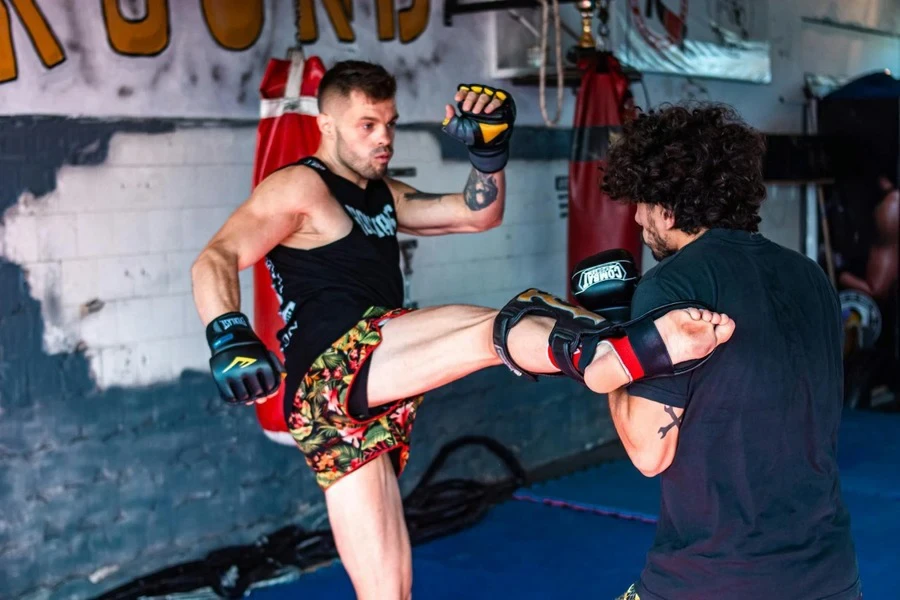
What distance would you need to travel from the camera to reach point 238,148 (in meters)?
3.71

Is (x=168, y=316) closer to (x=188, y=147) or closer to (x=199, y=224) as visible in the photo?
(x=199, y=224)

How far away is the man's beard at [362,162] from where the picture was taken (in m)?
2.74

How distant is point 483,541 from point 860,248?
12.0 ft

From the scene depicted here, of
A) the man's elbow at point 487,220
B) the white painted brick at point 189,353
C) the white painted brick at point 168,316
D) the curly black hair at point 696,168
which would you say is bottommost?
the white painted brick at point 189,353

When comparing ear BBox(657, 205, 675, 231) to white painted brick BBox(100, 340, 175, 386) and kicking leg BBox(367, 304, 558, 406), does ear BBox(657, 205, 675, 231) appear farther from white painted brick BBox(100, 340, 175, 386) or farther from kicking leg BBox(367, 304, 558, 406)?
white painted brick BBox(100, 340, 175, 386)

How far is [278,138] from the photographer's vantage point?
3221 millimetres

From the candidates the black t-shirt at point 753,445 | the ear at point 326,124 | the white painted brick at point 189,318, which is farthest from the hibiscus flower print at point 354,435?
the white painted brick at point 189,318

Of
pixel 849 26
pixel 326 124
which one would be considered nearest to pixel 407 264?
pixel 326 124

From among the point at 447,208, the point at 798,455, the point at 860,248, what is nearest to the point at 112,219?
the point at 447,208

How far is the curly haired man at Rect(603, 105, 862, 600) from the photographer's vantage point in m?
1.63

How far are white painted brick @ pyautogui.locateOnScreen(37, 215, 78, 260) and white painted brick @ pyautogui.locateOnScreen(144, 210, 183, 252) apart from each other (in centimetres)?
27

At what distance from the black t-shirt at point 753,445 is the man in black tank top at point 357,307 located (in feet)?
1.71

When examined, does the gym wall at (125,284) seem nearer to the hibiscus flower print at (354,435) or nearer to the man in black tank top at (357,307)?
the man in black tank top at (357,307)

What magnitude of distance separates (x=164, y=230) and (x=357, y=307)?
1199 millimetres
